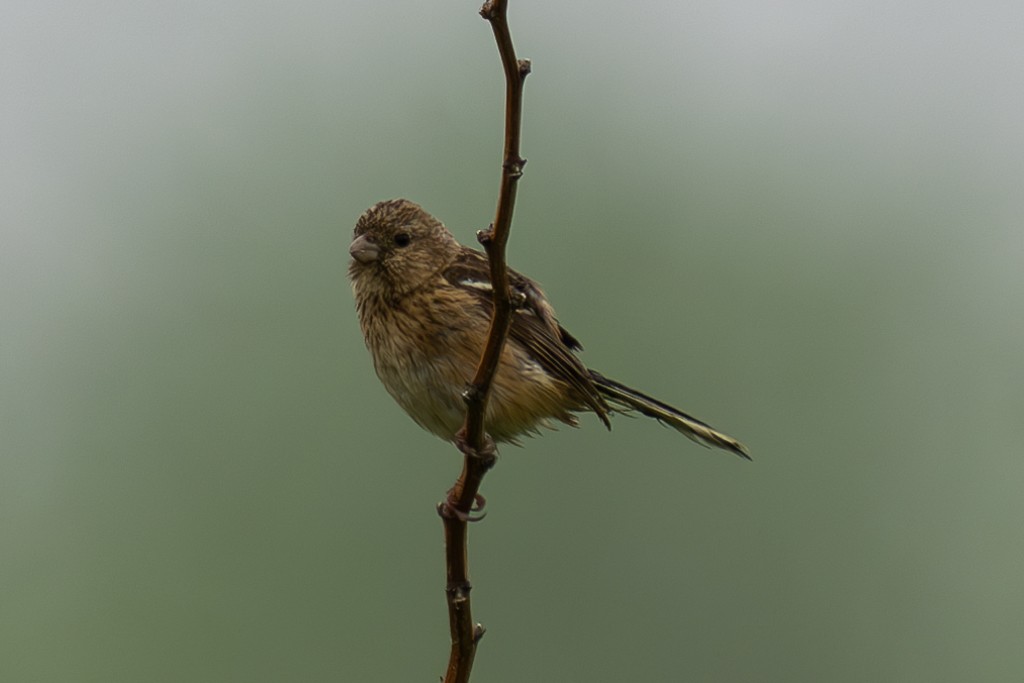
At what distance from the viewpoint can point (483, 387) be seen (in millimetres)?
2756

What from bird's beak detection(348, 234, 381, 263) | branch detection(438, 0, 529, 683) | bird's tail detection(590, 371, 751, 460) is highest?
bird's beak detection(348, 234, 381, 263)

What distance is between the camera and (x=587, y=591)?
7.47 meters

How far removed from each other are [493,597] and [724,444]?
3105 mm

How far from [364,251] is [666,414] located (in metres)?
1.21

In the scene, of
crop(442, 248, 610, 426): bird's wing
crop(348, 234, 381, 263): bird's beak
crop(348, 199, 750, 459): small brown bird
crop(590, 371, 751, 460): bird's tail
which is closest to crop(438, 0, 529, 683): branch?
crop(348, 199, 750, 459): small brown bird

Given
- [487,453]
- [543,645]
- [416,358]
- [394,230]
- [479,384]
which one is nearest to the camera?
[479,384]

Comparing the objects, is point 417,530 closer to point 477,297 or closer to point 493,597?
point 493,597

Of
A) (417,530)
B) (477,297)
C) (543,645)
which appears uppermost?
(477,297)

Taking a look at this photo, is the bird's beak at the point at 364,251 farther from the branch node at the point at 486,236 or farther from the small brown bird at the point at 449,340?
the branch node at the point at 486,236

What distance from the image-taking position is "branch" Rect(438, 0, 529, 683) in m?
2.31

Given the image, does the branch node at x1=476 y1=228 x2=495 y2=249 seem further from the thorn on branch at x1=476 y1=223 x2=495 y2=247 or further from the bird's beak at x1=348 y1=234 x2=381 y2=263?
the bird's beak at x1=348 y1=234 x2=381 y2=263

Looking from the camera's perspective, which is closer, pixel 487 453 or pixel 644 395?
pixel 487 453

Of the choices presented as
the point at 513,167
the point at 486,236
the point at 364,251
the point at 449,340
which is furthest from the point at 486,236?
the point at 364,251

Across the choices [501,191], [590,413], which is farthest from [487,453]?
[590,413]
